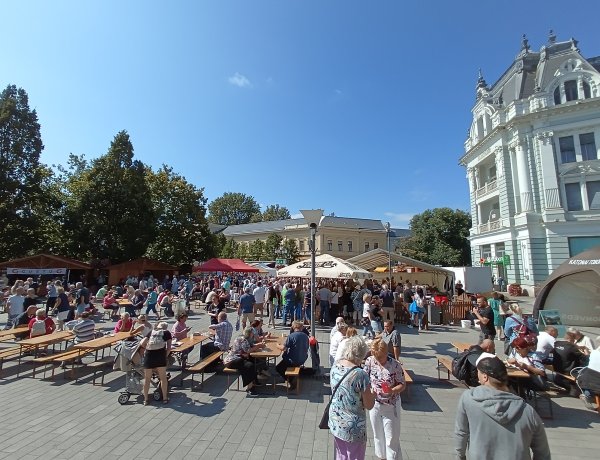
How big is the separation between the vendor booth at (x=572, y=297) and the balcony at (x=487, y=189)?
60.8 ft

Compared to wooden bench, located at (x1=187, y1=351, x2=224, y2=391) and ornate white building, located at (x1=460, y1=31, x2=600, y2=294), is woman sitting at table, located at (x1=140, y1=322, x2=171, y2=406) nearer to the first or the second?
wooden bench, located at (x1=187, y1=351, x2=224, y2=391)

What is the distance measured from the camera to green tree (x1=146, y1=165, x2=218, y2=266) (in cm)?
3500

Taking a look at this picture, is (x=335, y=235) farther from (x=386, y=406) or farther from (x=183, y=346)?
(x=386, y=406)

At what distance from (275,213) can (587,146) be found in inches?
2447

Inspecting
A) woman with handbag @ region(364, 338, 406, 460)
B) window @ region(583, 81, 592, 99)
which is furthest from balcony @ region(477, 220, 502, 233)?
woman with handbag @ region(364, 338, 406, 460)

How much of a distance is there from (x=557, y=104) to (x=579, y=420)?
2909 centimetres

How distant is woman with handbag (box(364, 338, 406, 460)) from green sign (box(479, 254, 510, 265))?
2798 cm

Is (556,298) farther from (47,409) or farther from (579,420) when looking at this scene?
(47,409)

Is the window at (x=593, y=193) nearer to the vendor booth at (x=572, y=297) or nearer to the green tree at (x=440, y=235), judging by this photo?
the vendor booth at (x=572, y=297)

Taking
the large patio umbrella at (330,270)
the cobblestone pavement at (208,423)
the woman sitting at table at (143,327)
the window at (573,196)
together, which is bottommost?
the cobblestone pavement at (208,423)

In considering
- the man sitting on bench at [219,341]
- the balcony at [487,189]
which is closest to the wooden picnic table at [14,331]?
the man sitting on bench at [219,341]

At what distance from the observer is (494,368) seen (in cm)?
259

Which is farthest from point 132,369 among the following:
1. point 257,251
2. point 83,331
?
point 257,251

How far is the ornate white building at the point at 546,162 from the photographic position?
80.8 ft
